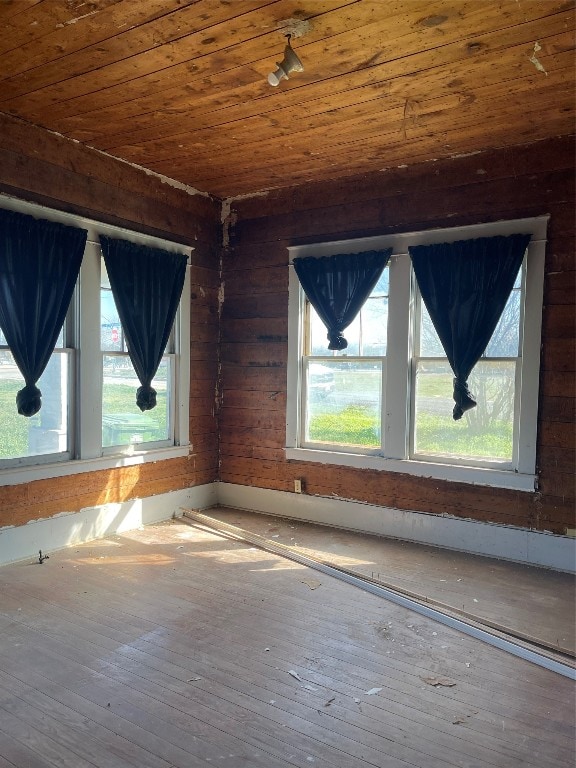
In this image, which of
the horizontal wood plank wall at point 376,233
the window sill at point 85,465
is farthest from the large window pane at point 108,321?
the horizontal wood plank wall at point 376,233

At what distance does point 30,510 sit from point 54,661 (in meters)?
1.61

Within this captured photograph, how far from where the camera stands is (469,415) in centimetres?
426

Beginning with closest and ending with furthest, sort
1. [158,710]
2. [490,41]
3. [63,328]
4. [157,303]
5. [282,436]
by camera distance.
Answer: [158,710]
[490,41]
[63,328]
[157,303]
[282,436]

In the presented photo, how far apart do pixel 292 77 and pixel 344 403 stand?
266 cm

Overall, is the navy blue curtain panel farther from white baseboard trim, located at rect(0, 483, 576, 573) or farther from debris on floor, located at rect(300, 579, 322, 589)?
debris on floor, located at rect(300, 579, 322, 589)

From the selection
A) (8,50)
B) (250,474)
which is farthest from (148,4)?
(250,474)

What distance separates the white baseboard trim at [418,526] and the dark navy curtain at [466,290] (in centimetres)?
92

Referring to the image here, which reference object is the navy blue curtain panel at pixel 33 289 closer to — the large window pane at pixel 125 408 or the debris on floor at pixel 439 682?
the large window pane at pixel 125 408

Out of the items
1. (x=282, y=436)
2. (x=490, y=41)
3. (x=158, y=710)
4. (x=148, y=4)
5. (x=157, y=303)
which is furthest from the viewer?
(x=282, y=436)

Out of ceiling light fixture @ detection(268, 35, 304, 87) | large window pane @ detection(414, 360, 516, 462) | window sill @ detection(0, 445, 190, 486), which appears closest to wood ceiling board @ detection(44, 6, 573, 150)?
ceiling light fixture @ detection(268, 35, 304, 87)

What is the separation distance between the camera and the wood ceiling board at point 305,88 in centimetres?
278

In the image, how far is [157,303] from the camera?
4.64m

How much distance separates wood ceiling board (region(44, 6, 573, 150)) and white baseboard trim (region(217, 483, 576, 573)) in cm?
309

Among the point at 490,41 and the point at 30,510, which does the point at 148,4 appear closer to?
the point at 490,41
